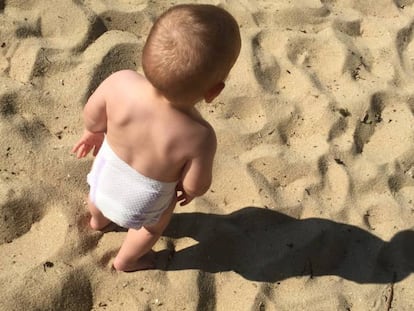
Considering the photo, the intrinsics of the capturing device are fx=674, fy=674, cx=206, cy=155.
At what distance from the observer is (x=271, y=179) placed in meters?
2.75

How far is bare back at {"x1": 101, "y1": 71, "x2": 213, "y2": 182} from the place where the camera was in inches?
74.3

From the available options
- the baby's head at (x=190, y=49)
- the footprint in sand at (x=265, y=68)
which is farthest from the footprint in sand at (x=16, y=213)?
the footprint in sand at (x=265, y=68)

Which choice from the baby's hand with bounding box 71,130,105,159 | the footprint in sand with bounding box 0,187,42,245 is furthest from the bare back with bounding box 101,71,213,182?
the footprint in sand with bounding box 0,187,42,245

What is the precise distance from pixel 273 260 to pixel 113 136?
0.87 m

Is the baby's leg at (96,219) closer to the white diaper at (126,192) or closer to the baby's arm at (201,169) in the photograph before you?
the white diaper at (126,192)

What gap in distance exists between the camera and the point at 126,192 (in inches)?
81.4

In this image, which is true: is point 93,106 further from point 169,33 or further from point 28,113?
point 28,113

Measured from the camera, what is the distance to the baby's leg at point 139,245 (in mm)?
2262

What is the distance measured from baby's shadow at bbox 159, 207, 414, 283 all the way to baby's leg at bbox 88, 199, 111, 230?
242mm

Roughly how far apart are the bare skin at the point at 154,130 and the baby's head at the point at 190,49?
0.28 ft

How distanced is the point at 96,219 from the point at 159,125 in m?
0.65

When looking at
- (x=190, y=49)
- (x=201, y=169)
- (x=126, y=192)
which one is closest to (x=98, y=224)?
(x=126, y=192)

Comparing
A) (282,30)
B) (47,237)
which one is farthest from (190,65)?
(282,30)

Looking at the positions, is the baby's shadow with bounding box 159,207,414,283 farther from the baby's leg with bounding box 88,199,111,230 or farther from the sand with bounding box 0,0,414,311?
the baby's leg with bounding box 88,199,111,230
